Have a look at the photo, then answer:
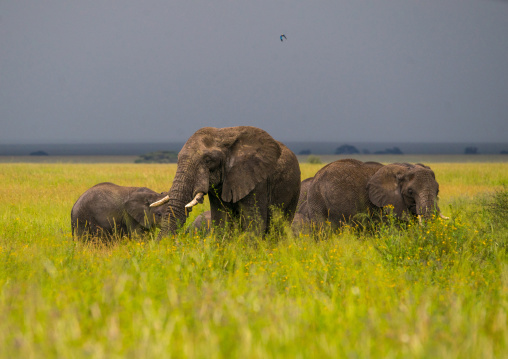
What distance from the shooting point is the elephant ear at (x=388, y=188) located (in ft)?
33.3

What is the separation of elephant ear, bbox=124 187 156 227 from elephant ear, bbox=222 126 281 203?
2.27 m

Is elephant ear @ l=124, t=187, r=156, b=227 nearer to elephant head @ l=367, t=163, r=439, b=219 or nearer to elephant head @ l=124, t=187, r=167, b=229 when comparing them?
elephant head @ l=124, t=187, r=167, b=229

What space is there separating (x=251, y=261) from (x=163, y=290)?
2.14 meters

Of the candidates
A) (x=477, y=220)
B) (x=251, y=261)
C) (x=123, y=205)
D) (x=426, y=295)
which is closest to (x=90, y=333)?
(x=426, y=295)

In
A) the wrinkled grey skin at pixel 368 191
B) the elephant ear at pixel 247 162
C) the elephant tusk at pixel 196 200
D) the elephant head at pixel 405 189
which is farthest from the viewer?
the wrinkled grey skin at pixel 368 191

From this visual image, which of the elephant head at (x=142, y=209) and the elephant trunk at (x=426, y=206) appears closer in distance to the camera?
the elephant trunk at (x=426, y=206)

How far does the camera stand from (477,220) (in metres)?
10.6

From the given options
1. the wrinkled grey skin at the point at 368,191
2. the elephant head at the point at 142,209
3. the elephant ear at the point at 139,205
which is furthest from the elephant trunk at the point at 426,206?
the elephant ear at the point at 139,205

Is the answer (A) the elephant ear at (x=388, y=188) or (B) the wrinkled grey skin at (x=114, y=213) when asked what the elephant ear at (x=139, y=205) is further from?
(A) the elephant ear at (x=388, y=188)

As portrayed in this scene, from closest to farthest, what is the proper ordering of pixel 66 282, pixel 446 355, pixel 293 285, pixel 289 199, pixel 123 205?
1. pixel 446 355
2. pixel 66 282
3. pixel 293 285
4. pixel 289 199
5. pixel 123 205

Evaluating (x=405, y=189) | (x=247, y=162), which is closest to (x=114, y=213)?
(x=247, y=162)

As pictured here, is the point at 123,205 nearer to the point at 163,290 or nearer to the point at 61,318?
the point at 163,290

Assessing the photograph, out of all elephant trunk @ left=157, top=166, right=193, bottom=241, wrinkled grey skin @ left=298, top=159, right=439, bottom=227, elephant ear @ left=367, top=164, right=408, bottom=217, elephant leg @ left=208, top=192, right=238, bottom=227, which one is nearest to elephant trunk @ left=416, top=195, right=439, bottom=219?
wrinkled grey skin @ left=298, top=159, right=439, bottom=227

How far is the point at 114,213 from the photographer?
1034 cm
